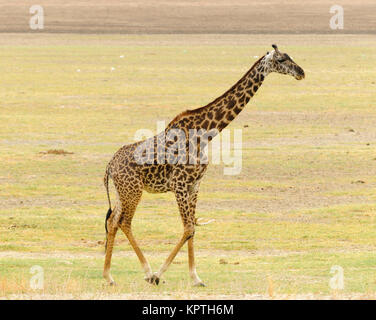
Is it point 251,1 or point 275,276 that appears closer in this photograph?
point 275,276

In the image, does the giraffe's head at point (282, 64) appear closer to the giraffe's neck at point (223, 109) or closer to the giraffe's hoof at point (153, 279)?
the giraffe's neck at point (223, 109)

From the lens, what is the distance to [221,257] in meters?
13.5

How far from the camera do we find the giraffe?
11000 mm

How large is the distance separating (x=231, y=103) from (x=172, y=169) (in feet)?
3.45

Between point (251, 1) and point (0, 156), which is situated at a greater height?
point (251, 1)

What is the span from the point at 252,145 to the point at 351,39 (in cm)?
3972

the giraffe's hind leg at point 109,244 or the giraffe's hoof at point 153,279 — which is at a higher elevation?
the giraffe's hind leg at point 109,244

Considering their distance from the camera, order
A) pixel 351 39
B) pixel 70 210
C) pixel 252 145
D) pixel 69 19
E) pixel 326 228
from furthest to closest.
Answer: pixel 69 19
pixel 351 39
pixel 252 145
pixel 70 210
pixel 326 228

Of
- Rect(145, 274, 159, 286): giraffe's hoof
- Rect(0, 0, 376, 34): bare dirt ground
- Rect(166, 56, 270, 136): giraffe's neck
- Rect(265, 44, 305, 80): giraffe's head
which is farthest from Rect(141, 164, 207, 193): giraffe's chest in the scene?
Rect(0, 0, 376, 34): bare dirt ground

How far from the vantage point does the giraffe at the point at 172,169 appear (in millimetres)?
11000

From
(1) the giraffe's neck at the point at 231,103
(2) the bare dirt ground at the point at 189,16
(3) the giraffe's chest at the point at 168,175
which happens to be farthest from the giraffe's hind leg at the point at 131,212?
(2) the bare dirt ground at the point at 189,16

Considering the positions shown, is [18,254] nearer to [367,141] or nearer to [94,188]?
[94,188]

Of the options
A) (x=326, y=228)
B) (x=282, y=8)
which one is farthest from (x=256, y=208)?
(x=282, y=8)

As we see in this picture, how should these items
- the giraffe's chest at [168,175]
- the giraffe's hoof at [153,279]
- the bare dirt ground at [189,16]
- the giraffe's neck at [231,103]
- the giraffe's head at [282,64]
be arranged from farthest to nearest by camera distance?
the bare dirt ground at [189,16]
the giraffe's neck at [231,103]
the giraffe's head at [282,64]
the giraffe's chest at [168,175]
the giraffe's hoof at [153,279]
